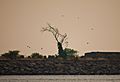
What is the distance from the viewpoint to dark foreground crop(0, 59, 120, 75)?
4363 millimetres

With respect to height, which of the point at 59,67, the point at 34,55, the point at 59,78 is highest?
the point at 34,55

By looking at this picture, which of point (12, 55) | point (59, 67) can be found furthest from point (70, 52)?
point (12, 55)

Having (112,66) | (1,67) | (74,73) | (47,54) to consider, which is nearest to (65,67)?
(74,73)

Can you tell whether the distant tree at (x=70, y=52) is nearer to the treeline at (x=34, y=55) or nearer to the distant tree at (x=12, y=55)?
the treeline at (x=34, y=55)

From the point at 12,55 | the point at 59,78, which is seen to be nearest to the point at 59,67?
the point at 59,78

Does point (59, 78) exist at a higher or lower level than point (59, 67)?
lower

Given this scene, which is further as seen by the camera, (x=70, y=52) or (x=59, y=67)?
(x=70, y=52)

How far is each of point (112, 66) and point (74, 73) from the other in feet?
3.00

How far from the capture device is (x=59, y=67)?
14.5 feet

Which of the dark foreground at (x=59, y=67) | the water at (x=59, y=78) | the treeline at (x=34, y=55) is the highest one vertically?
the treeline at (x=34, y=55)

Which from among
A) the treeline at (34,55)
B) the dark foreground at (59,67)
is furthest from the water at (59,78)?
the treeline at (34,55)

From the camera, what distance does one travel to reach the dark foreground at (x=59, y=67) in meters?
4.36

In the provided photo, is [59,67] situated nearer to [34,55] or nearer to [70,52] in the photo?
[70,52]

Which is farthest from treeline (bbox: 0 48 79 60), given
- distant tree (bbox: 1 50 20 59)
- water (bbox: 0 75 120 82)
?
water (bbox: 0 75 120 82)
